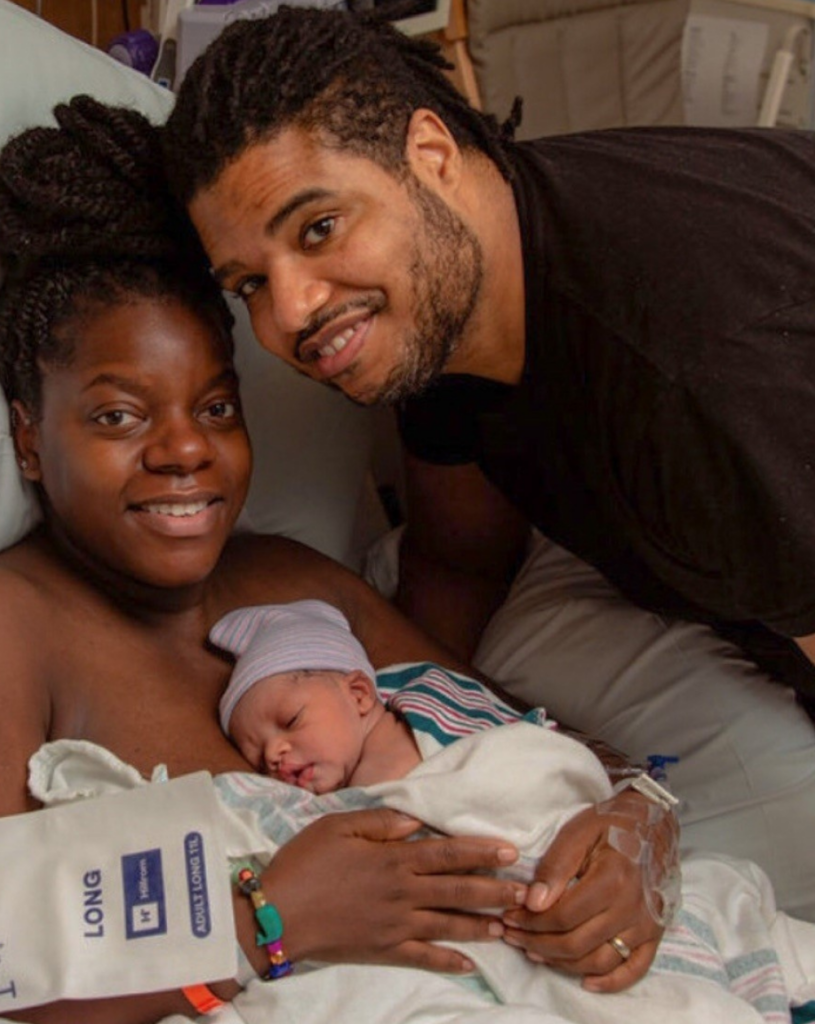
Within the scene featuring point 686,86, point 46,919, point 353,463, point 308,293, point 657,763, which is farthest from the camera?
point 686,86

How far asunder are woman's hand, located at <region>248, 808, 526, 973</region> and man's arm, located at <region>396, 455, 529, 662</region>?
2.25 ft

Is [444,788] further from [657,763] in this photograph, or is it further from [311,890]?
[657,763]

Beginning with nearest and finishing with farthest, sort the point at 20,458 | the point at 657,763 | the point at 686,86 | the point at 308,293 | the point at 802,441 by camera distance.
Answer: the point at 802,441
the point at 308,293
the point at 20,458
the point at 657,763
the point at 686,86

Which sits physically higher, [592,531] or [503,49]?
[503,49]

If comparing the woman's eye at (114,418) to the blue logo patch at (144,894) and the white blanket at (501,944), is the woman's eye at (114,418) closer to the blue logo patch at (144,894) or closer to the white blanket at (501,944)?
the white blanket at (501,944)

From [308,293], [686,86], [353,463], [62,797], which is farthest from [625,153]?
[686,86]

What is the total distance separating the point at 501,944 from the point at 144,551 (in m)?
0.58

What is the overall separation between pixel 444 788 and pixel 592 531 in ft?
1.72

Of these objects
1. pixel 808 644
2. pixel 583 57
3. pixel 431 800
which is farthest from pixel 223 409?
→ pixel 583 57

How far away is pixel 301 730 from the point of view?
1.38m

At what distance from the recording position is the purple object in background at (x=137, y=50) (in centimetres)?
227

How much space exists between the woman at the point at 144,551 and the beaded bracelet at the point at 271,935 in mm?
13

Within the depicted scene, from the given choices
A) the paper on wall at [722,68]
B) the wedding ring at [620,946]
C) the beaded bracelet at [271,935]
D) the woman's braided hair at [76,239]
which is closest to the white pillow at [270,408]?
the woman's braided hair at [76,239]

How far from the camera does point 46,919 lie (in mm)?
1131
